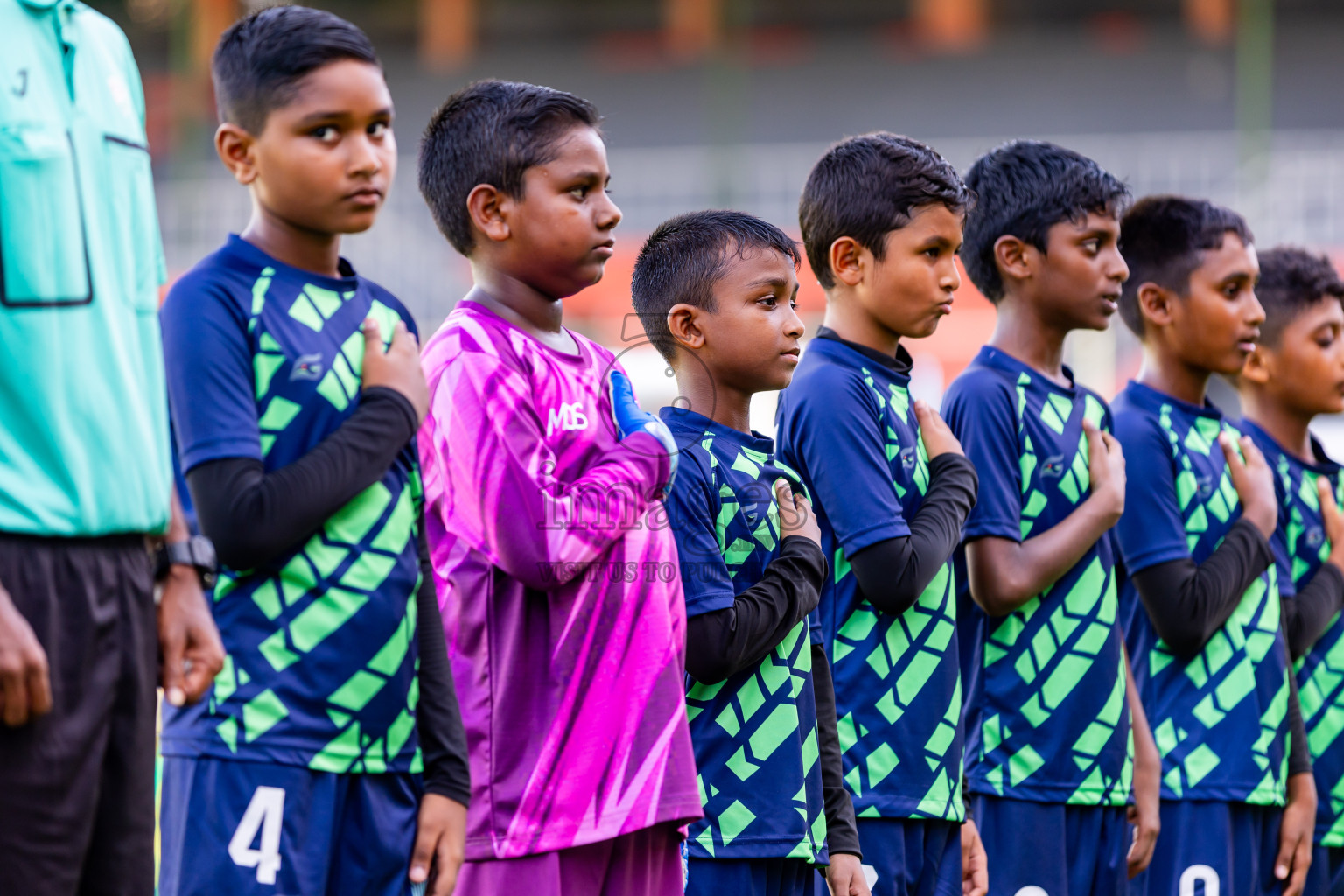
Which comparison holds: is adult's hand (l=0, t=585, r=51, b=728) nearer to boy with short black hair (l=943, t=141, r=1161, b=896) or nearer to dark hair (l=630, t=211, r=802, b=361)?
dark hair (l=630, t=211, r=802, b=361)

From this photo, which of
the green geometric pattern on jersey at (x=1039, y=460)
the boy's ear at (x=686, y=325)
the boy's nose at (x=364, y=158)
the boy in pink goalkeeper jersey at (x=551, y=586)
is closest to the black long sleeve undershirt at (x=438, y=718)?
the boy in pink goalkeeper jersey at (x=551, y=586)

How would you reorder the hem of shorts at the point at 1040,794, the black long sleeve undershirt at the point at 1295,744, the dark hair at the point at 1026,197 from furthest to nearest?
the black long sleeve undershirt at the point at 1295,744 < the dark hair at the point at 1026,197 < the hem of shorts at the point at 1040,794

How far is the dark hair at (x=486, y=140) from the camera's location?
2.25 m

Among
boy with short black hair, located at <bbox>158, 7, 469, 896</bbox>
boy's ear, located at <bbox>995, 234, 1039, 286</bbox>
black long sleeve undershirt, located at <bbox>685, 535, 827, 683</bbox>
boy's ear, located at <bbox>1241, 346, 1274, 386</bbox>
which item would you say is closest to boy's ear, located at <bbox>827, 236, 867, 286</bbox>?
boy's ear, located at <bbox>995, 234, 1039, 286</bbox>

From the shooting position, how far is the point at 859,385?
2.54m

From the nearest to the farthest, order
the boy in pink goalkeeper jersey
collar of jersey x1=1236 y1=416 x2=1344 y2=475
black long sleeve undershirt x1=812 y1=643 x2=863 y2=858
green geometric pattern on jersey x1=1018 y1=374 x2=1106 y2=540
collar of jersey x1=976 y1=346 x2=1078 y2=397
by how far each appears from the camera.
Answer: the boy in pink goalkeeper jersey < black long sleeve undershirt x1=812 y1=643 x2=863 y2=858 < green geometric pattern on jersey x1=1018 y1=374 x2=1106 y2=540 < collar of jersey x1=976 y1=346 x2=1078 y2=397 < collar of jersey x1=1236 y1=416 x2=1344 y2=475

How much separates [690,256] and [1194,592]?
1.28m

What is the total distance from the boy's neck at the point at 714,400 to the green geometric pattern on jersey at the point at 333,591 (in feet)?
2.27

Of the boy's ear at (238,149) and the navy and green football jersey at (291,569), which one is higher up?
the boy's ear at (238,149)

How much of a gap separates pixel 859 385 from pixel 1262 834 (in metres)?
1.41

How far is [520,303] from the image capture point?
2.22 meters

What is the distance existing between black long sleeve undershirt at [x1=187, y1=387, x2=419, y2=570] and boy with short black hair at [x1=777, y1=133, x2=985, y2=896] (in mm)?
916

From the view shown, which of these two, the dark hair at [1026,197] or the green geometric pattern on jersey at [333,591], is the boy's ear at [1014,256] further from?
the green geometric pattern on jersey at [333,591]

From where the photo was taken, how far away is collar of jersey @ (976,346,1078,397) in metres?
2.87
